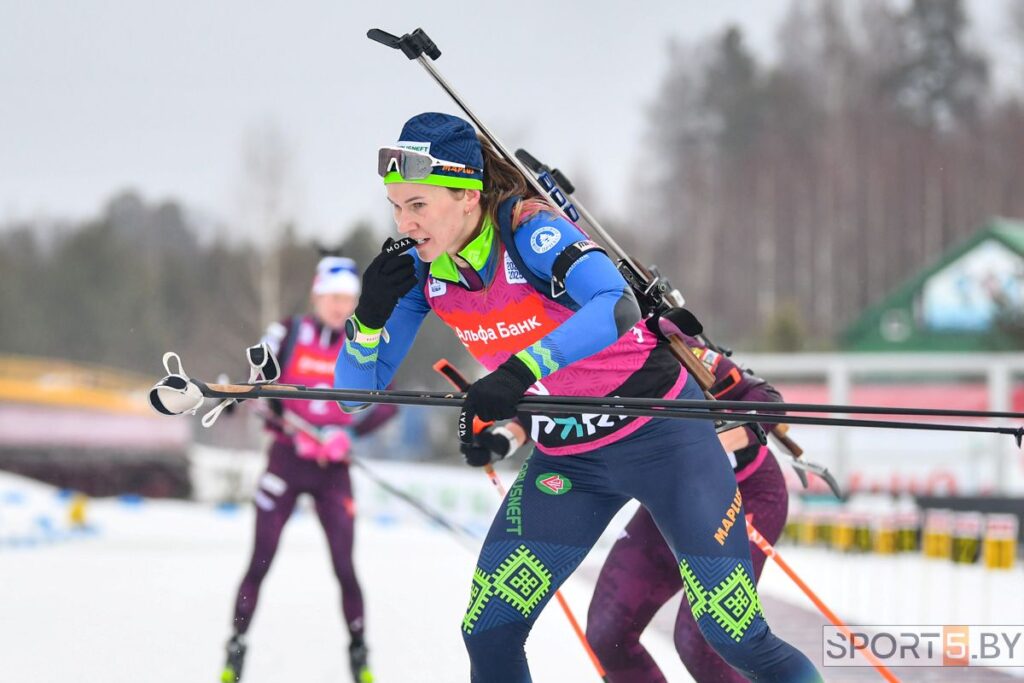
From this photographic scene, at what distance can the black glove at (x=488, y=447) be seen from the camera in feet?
13.5

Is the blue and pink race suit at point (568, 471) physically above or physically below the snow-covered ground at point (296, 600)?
above

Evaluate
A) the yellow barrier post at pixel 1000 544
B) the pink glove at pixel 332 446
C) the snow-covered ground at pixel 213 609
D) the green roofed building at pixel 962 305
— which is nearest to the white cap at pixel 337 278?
the pink glove at pixel 332 446

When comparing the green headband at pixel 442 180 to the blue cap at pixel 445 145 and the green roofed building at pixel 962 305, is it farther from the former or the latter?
the green roofed building at pixel 962 305

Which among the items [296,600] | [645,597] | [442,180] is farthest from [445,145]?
[296,600]

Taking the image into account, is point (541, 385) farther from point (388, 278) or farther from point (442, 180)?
point (442, 180)

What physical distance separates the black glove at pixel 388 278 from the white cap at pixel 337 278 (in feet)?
8.95

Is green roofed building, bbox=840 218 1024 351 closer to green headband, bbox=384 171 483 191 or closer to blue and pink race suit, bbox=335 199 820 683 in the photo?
blue and pink race suit, bbox=335 199 820 683

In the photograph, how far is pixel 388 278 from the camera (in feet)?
11.0

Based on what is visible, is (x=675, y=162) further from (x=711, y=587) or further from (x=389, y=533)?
(x=711, y=587)

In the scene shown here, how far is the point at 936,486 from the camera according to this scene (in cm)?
1317

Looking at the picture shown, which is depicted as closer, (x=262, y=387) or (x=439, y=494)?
(x=262, y=387)

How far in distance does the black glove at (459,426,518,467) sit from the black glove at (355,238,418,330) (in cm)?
83

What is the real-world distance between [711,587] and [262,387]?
1.23m

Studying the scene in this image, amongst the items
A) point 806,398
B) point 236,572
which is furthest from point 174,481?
point 236,572
